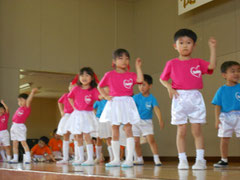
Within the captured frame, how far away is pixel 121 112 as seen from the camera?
4.47 m

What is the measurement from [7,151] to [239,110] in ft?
20.1

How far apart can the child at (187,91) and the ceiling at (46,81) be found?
7.43 meters

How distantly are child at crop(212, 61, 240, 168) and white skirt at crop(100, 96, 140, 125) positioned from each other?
4.11 ft

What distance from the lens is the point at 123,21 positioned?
38.6 feet

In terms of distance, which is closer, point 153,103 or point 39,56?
point 153,103

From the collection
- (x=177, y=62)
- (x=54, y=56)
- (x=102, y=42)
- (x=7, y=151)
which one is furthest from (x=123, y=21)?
(x=177, y=62)

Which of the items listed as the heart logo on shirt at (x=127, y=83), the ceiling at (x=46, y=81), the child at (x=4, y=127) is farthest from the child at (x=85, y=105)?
the ceiling at (x=46, y=81)

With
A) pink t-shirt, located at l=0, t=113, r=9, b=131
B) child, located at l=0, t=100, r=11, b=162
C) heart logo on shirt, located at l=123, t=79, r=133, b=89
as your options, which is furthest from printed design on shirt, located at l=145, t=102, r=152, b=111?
pink t-shirt, located at l=0, t=113, r=9, b=131

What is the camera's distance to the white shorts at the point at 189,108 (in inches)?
147

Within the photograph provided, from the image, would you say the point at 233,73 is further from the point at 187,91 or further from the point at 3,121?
the point at 3,121

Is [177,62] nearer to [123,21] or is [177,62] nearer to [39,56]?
[39,56]

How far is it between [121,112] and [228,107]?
4.96 ft

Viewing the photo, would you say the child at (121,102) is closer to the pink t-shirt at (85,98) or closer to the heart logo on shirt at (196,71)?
the heart logo on shirt at (196,71)

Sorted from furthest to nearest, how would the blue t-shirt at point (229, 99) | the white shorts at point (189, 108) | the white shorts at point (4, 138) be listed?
1. the white shorts at point (4, 138)
2. the blue t-shirt at point (229, 99)
3. the white shorts at point (189, 108)
